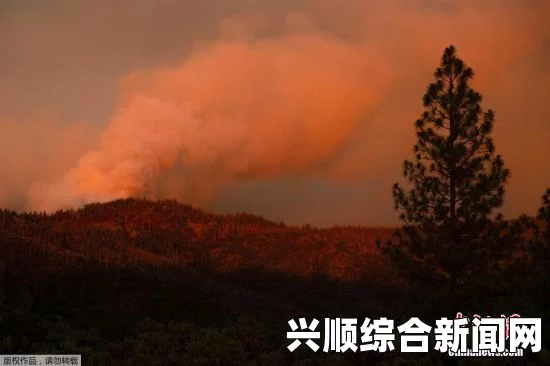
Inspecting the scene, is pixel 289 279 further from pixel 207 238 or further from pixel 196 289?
pixel 196 289

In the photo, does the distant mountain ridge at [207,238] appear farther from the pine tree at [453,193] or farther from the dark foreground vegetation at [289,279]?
the pine tree at [453,193]

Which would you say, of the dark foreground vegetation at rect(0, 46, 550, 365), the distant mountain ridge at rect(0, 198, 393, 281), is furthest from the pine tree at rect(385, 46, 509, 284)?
the distant mountain ridge at rect(0, 198, 393, 281)

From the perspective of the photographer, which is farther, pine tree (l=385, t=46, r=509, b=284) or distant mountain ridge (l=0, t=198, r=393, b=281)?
distant mountain ridge (l=0, t=198, r=393, b=281)

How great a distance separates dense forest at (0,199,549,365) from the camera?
47.2 feet

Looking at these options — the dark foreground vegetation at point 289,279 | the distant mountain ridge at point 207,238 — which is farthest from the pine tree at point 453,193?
the distant mountain ridge at point 207,238

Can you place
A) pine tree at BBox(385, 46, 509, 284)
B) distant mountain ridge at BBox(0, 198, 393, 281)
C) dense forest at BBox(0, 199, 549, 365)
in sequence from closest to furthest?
dense forest at BBox(0, 199, 549, 365) → pine tree at BBox(385, 46, 509, 284) → distant mountain ridge at BBox(0, 198, 393, 281)

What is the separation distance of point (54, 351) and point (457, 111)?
21977mm

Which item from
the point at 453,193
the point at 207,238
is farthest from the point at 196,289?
the point at 207,238

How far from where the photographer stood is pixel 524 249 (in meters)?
31.5

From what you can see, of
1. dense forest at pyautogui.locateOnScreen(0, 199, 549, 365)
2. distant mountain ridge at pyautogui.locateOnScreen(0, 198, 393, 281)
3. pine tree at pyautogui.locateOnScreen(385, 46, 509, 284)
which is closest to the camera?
dense forest at pyautogui.locateOnScreen(0, 199, 549, 365)

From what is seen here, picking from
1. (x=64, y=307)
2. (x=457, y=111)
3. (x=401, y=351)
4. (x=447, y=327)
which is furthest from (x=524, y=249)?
(x=64, y=307)

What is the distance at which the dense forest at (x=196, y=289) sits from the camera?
14396mm

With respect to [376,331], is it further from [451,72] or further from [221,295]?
[221,295]

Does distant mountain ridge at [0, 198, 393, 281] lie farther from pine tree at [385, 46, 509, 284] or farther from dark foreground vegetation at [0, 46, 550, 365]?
pine tree at [385, 46, 509, 284]
